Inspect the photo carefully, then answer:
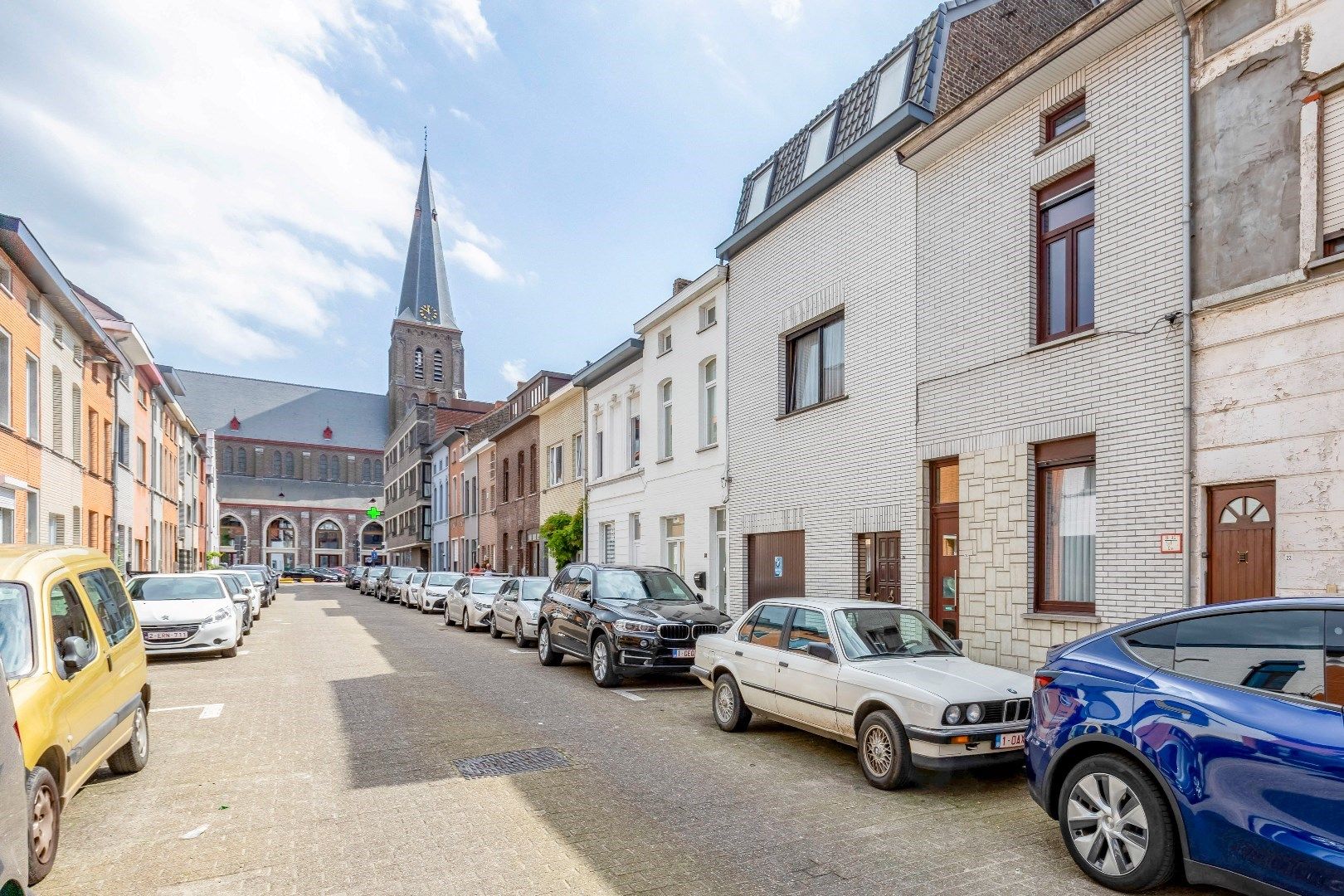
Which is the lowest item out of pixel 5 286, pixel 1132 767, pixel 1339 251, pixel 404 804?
pixel 404 804


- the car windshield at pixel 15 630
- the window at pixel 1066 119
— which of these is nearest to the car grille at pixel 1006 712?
the car windshield at pixel 15 630

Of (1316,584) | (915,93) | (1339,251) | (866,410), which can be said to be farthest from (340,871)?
(915,93)

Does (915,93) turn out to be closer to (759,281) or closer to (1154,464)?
(759,281)

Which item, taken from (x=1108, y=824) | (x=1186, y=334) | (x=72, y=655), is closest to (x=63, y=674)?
(x=72, y=655)

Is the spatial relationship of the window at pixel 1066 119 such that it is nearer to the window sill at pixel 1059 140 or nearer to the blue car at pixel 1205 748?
the window sill at pixel 1059 140

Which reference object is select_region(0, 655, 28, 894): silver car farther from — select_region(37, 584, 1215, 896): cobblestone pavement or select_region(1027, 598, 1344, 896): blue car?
select_region(1027, 598, 1344, 896): blue car

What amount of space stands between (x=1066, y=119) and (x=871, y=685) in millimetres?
7411

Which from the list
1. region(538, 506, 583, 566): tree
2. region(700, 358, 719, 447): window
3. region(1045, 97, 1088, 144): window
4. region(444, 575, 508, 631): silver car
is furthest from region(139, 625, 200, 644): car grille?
region(1045, 97, 1088, 144): window

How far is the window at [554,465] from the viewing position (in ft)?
93.5

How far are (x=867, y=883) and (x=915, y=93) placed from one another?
10.9m

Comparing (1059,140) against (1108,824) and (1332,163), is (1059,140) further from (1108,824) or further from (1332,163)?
(1108,824)

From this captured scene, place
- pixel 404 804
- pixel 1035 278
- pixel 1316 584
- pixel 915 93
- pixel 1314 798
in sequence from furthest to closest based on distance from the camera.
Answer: pixel 915 93
pixel 1035 278
pixel 1316 584
pixel 404 804
pixel 1314 798

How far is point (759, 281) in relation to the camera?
15914mm

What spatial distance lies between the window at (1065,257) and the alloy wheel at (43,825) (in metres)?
9.91
